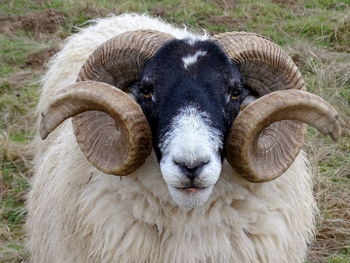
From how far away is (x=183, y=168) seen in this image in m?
2.43

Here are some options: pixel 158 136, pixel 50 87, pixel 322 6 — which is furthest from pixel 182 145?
pixel 322 6

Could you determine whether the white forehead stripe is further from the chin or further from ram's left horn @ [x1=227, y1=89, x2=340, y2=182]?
the chin

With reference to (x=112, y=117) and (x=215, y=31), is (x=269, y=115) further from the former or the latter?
(x=215, y=31)

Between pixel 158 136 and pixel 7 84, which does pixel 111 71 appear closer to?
pixel 158 136

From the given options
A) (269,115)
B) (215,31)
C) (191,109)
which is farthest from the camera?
(215,31)

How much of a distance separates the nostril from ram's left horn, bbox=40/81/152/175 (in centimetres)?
36

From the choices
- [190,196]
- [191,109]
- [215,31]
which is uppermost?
[191,109]

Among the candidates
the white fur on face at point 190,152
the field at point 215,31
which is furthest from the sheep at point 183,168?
the field at point 215,31

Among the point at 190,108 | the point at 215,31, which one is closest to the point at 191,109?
the point at 190,108

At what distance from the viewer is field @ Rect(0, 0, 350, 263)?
454cm

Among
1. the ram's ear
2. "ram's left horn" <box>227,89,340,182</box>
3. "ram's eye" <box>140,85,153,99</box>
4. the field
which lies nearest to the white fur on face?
"ram's left horn" <box>227,89,340,182</box>

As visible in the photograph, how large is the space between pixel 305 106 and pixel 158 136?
636mm

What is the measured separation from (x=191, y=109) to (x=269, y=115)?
36 cm

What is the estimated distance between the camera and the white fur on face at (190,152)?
2.39 metres
